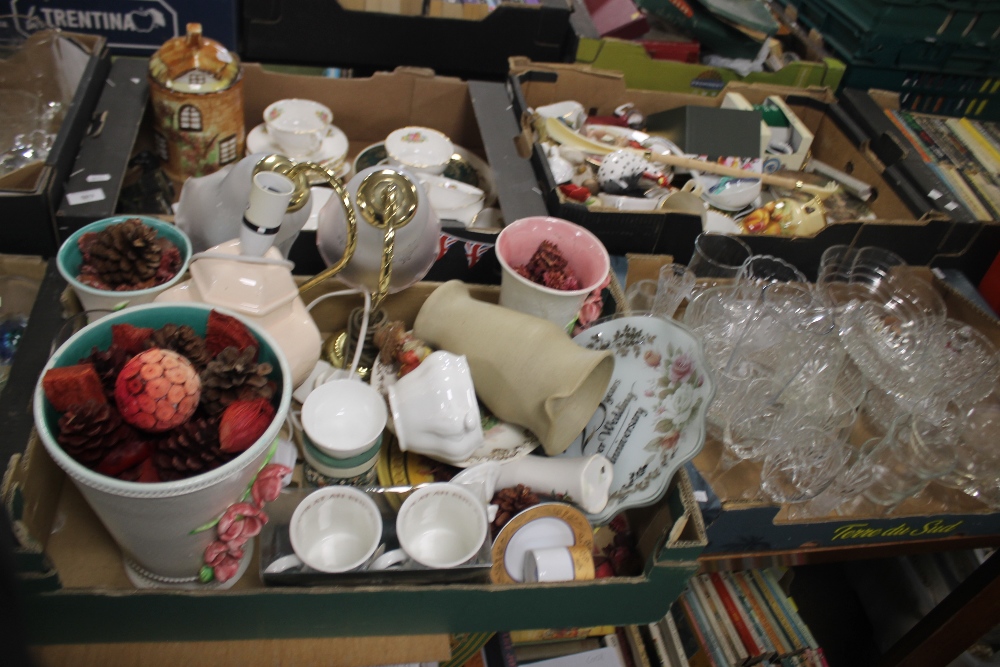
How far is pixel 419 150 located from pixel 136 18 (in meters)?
0.68

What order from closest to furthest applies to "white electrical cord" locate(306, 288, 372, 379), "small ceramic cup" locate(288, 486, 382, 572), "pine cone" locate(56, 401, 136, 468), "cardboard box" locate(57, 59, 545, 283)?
"pine cone" locate(56, 401, 136, 468) < "small ceramic cup" locate(288, 486, 382, 572) < "white electrical cord" locate(306, 288, 372, 379) < "cardboard box" locate(57, 59, 545, 283)

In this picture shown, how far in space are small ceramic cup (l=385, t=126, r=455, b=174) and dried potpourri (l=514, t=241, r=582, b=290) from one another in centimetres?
41

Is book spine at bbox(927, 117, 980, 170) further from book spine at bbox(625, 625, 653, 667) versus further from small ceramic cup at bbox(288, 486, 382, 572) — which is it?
small ceramic cup at bbox(288, 486, 382, 572)

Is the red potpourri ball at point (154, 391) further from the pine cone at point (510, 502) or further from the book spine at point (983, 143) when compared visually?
the book spine at point (983, 143)

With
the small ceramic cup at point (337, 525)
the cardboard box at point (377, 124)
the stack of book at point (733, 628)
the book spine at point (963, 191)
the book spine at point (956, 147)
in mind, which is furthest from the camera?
the book spine at point (956, 147)

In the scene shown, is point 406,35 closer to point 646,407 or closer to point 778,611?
point 646,407

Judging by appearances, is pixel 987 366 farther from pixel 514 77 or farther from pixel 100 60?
pixel 100 60

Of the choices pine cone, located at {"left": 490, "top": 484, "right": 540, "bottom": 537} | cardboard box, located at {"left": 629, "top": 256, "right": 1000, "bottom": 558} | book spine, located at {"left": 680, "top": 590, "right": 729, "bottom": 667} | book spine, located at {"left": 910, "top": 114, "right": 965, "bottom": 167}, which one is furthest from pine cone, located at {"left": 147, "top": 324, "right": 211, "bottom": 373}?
book spine, located at {"left": 910, "top": 114, "right": 965, "bottom": 167}

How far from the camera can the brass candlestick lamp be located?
0.73 meters

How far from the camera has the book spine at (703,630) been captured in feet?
3.50

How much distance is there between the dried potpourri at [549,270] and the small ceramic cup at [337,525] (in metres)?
0.33

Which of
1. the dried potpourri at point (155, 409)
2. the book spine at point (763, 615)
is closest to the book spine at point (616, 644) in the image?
the book spine at point (763, 615)

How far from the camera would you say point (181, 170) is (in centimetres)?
112

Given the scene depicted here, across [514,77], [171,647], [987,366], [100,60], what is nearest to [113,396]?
[171,647]
